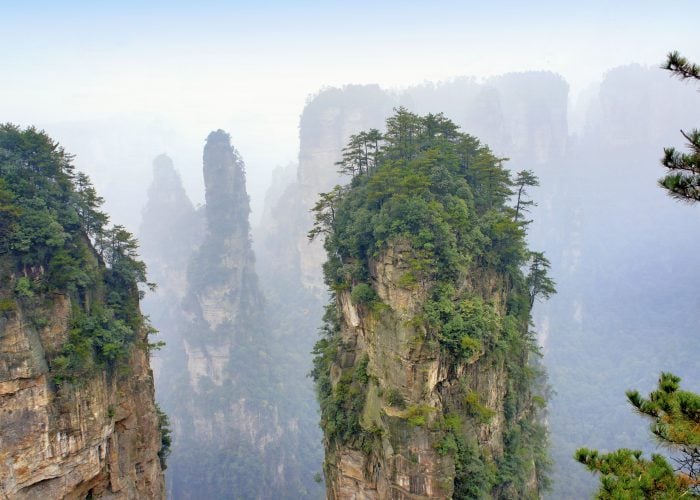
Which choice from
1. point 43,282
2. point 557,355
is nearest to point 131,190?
point 557,355

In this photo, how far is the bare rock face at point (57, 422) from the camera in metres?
15.3

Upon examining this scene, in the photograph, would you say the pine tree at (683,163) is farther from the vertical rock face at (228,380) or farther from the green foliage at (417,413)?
the vertical rock face at (228,380)

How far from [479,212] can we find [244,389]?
43251mm

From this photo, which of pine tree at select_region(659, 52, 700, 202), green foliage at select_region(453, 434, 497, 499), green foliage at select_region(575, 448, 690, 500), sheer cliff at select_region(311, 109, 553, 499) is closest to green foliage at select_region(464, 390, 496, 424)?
sheer cliff at select_region(311, 109, 553, 499)

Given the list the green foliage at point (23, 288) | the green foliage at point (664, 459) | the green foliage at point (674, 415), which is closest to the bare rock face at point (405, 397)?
the green foliage at point (664, 459)

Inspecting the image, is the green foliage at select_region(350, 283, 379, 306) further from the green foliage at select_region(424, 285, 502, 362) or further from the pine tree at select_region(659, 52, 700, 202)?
the pine tree at select_region(659, 52, 700, 202)

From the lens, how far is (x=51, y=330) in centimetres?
1661

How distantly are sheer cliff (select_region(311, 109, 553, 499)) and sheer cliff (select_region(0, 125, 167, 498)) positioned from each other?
8.70m

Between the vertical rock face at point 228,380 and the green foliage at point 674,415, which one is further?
the vertical rock face at point 228,380

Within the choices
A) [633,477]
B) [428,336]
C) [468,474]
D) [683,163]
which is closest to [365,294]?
[428,336]

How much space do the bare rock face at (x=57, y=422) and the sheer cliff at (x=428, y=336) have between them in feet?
28.6

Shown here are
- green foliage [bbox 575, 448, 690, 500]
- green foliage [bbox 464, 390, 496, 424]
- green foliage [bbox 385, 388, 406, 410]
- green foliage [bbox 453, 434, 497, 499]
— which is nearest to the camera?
green foliage [bbox 575, 448, 690, 500]

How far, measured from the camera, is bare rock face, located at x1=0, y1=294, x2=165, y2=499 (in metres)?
15.3

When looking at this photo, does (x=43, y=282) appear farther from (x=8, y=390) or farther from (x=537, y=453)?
(x=537, y=453)
